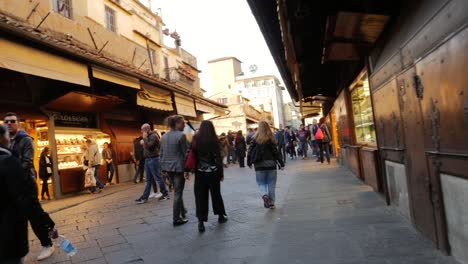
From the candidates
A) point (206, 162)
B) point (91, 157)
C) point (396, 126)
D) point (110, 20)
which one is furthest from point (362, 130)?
point (110, 20)

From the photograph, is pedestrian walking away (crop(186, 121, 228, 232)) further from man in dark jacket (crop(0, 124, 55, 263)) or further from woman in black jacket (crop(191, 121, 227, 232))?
man in dark jacket (crop(0, 124, 55, 263))

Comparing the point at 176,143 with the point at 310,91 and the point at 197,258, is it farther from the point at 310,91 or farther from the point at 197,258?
the point at 310,91

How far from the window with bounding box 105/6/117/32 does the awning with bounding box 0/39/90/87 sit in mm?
8613

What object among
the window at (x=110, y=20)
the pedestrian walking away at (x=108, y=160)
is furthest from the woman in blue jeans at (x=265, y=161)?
the window at (x=110, y=20)

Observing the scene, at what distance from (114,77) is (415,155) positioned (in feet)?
26.8

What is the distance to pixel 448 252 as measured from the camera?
140 inches

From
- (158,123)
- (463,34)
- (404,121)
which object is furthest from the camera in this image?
(158,123)

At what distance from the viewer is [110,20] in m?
17.2

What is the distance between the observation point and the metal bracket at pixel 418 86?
145 inches

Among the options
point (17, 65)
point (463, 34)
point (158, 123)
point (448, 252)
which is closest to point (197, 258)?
point (448, 252)

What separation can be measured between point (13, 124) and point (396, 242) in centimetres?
486

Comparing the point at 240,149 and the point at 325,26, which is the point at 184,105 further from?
the point at 325,26

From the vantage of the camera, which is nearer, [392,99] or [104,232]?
[392,99]

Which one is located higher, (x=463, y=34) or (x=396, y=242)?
(x=463, y=34)
